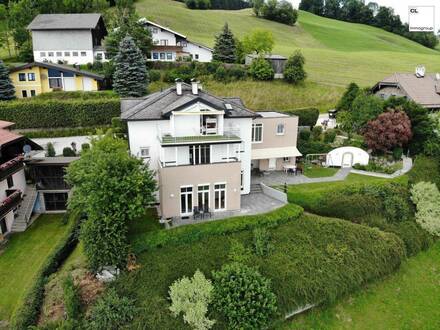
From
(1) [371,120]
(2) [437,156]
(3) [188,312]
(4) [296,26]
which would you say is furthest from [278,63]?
(4) [296,26]

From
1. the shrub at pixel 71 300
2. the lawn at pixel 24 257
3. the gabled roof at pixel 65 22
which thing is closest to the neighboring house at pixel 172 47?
the gabled roof at pixel 65 22

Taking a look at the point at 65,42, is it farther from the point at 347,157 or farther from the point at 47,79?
the point at 347,157

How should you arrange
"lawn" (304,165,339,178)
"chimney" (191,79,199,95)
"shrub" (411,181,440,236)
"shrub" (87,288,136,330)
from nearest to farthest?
"shrub" (87,288,136,330) → "chimney" (191,79,199,95) → "shrub" (411,181,440,236) → "lawn" (304,165,339,178)

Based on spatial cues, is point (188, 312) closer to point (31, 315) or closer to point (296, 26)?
point (31, 315)

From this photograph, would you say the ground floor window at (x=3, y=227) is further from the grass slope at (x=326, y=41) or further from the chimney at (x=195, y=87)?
the grass slope at (x=326, y=41)

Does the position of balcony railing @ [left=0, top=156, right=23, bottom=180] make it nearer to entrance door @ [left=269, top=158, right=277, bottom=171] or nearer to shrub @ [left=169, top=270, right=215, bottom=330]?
shrub @ [left=169, top=270, right=215, bottom=330]

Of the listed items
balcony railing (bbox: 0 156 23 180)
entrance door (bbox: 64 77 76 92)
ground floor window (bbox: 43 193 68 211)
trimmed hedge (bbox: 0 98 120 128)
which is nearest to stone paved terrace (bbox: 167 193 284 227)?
ground floor window (bbox: 43 193 68 211)
